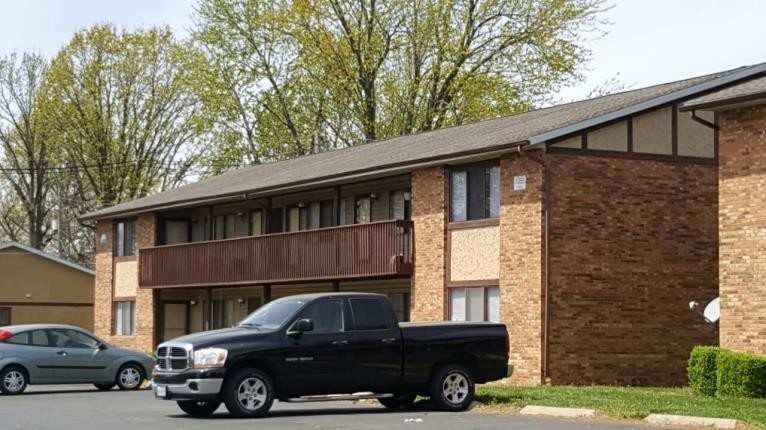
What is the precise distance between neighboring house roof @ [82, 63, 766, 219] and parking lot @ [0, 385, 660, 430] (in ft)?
26.0

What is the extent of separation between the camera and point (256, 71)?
55938mm

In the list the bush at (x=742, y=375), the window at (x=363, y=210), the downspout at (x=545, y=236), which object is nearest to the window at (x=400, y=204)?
the window at (x=363, y=210)

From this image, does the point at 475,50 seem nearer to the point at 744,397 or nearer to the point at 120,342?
the point at 120,342

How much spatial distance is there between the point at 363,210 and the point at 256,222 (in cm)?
681

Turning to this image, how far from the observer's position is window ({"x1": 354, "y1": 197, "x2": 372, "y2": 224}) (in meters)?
36.8

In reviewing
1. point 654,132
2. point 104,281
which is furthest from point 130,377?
point 104,281

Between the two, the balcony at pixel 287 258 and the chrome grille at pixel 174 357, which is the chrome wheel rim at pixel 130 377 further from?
the chrome grille at pixel 174 357

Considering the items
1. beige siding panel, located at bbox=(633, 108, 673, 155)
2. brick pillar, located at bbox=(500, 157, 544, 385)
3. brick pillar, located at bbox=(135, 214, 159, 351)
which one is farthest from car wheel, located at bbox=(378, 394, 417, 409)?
brick pillar, located at bbox=(135, 214, 159, 351)

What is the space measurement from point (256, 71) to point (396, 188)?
22.0m

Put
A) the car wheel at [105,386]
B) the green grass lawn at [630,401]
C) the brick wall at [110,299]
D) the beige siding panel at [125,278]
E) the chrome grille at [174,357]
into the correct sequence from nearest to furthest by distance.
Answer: the green grass lawn at [630,401] < the chrome grille at [174,357] < the car wheel at [105,386] < the brick wall at [110,299] < the beige siding panel at [125,278]

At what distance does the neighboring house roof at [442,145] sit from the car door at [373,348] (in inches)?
295

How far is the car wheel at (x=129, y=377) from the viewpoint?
30.8 metres

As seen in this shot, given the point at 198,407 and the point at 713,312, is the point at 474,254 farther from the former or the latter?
the point at 198,407

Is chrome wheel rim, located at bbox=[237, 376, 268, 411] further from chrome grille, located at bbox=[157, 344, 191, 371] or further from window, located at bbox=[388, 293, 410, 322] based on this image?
window, located at bbox=[388, 293, 410, 322]
